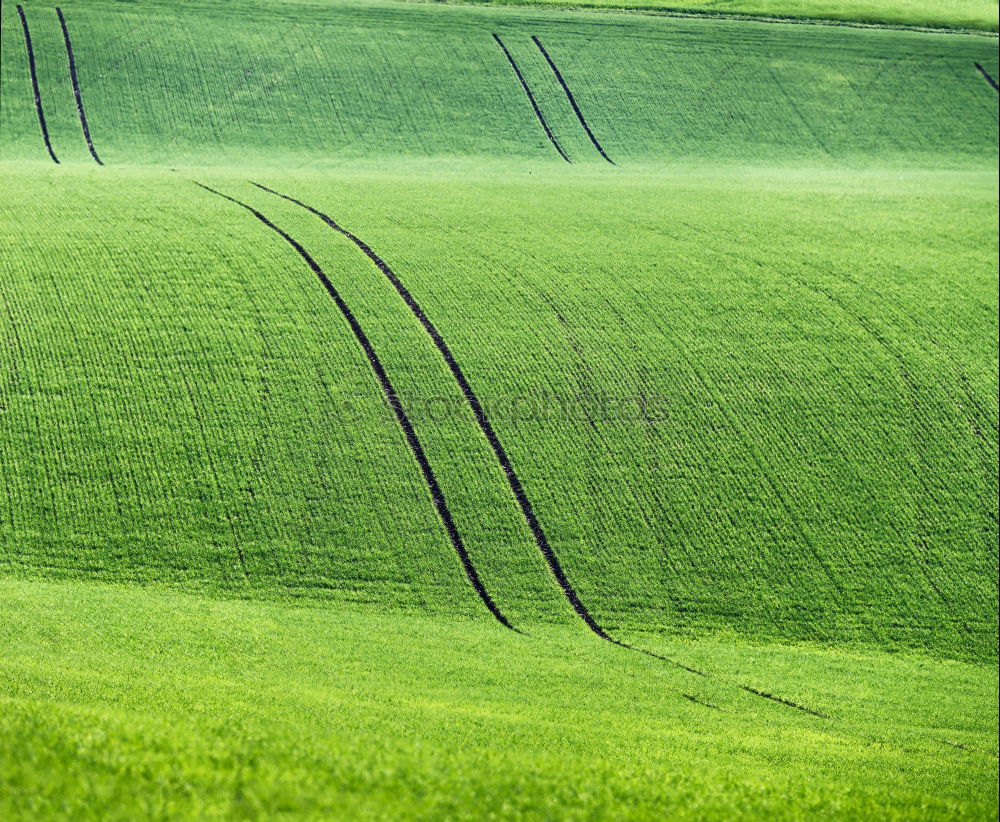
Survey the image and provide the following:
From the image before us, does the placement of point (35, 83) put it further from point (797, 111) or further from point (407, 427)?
point (797, 111)

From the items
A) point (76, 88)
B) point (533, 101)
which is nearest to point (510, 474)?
point (533, 101)

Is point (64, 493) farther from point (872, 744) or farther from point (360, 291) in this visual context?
A: point (872, 744)

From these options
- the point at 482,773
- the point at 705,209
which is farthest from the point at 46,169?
the point at 482,773

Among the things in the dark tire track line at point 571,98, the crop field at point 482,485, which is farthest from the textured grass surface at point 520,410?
the dark tire track line at point 571,98

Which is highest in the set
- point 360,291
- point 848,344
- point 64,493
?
point 848,344

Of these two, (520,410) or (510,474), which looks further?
(520,410)

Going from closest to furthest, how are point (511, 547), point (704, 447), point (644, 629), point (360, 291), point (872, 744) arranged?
point (872, 744) < point (644, 629) < point (511, 547) < point (704, 447) < point (360, 291)

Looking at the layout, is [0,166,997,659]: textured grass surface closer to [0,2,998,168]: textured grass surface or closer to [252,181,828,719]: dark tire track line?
[252,181,828,719]: dark tire track line
